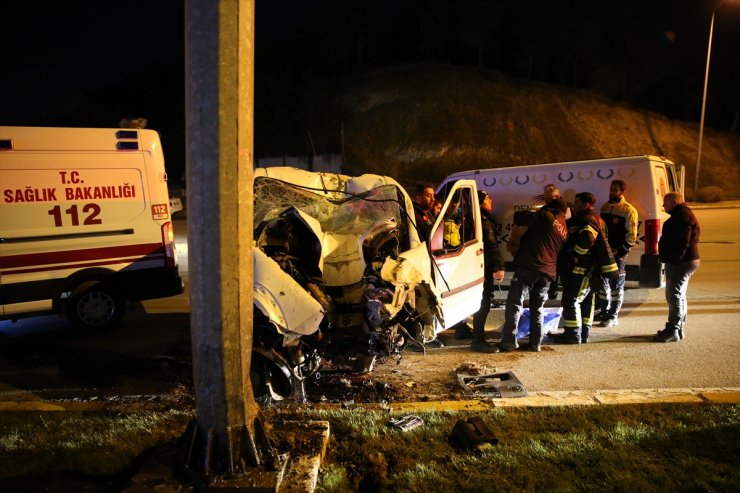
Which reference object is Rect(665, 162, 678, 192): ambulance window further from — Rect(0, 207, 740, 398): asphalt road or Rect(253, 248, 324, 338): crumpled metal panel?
Rect(253, 248, 324, 338): crumpled metal panel

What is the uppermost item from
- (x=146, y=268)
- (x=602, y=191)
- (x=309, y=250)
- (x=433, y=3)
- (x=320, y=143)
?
(x=433, y=3)

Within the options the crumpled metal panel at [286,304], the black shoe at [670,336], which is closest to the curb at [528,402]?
the crumpled metal panel at [286,304]

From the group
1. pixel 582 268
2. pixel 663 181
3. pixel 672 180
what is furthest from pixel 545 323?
pixel 672 180

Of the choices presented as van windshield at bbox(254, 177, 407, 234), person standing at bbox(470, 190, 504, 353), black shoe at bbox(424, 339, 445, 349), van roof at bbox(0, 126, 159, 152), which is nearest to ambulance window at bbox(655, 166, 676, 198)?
person standing at bbox(470, 190, 504, 353)

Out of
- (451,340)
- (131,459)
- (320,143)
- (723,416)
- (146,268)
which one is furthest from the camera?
(320,143)

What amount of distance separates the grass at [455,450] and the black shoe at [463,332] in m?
2.21

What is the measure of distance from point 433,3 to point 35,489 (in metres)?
60.5

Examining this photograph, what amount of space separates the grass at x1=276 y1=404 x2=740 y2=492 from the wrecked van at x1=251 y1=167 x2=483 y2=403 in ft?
2.21

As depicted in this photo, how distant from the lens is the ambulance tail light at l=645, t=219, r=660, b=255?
24.0 feet

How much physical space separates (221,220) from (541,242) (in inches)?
158

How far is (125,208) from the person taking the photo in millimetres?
6652

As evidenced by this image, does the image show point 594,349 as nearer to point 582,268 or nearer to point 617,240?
point 582,268

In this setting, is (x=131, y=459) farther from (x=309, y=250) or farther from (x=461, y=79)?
(x=461, y=79)

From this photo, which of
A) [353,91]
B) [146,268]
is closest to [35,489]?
[146,268]
